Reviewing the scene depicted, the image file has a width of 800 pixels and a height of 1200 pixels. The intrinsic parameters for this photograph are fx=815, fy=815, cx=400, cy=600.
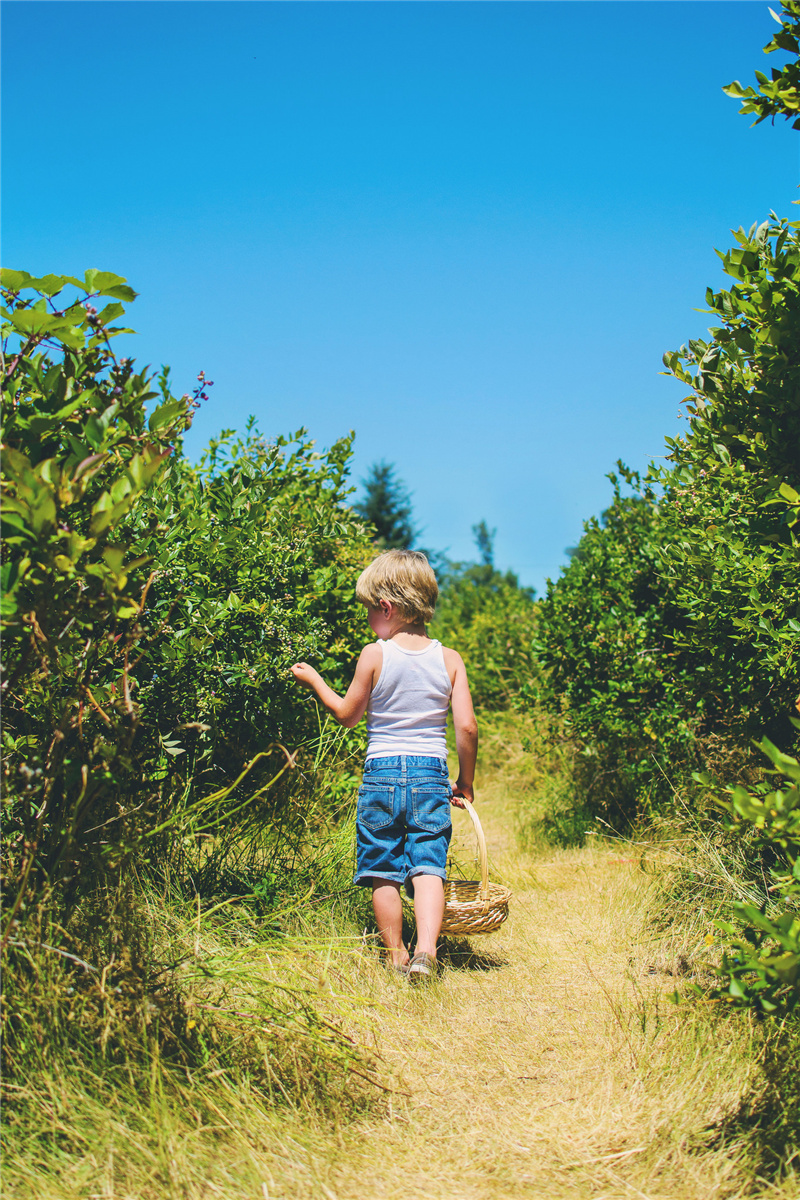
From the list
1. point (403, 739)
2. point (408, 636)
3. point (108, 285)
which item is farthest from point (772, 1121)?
point (108, 285)

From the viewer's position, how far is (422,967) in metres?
2.67

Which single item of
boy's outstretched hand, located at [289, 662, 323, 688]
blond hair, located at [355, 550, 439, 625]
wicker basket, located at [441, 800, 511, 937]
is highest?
blond hair, located at [355, 550, 439, 625]

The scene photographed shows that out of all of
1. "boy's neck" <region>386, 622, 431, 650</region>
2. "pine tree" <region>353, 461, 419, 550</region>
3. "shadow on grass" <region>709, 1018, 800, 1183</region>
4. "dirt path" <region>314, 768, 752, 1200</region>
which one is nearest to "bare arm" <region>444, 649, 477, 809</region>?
"boy's neck" <region>386, 622, 431, 650</region>

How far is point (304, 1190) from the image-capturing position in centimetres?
167

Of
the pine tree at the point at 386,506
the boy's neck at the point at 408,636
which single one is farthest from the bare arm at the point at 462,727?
the pine tree at the point at 386,506

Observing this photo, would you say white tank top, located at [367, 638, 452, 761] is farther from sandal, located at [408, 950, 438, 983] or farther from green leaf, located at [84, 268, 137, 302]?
green leaf, located at [84, 268, 137, 302]

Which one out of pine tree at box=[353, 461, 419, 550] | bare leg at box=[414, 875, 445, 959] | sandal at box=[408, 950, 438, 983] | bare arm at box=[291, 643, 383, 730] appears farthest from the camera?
pine tree at box=[353, 461, 419, 550]

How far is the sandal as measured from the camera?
105 inches

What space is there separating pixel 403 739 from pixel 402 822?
30 centimetres

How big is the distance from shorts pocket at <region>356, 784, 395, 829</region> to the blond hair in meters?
0.66

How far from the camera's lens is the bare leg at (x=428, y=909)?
279 centimetres

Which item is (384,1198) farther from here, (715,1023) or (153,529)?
(153,529)

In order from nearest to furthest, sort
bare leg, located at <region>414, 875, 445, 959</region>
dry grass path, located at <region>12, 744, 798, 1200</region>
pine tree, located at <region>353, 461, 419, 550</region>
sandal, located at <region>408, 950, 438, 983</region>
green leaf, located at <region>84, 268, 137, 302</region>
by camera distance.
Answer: dry grass path, located at <region>12, 744, 798, 1200</region> < green leaf, located at <region>84, 268, 137, 302</region> < sandal, located at <region>408, 950, 438, 983</region> < bare leg, located at <region>414, 875, 445, 959</region> < pine tree, located at <region>353, 461, 419, 550</region>

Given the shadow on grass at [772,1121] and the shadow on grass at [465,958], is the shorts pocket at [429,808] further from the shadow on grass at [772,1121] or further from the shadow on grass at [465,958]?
the shadow on grass at [772,1121]
